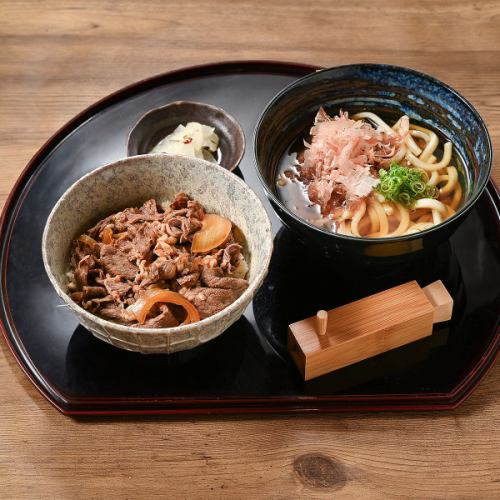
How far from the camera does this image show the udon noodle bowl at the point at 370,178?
2020 mm

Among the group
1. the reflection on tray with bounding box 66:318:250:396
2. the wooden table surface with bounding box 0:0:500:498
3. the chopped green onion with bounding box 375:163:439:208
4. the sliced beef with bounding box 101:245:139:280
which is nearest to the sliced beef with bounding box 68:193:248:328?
the sliced beef with bounding box 101:245:139:280

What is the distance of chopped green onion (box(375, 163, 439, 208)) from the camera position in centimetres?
201

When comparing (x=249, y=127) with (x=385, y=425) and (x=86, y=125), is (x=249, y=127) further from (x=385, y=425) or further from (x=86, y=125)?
(x=385, y=425)

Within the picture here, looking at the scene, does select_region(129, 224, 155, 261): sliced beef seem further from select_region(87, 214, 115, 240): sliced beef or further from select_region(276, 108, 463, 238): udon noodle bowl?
select_region(276, 108, 463, 238): udon noodle bowl

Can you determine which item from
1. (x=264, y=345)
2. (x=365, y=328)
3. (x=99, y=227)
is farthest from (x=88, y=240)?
(x=365, y=328)

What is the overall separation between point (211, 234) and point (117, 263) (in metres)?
0.27

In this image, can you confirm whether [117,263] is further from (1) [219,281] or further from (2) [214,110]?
(2) [214,110]

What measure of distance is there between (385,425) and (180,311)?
57 cm

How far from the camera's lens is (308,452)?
1.69 m

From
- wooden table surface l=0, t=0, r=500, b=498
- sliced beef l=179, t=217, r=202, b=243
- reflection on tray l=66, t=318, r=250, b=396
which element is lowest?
wooden table surface l=0, t=0, r=500, b=498

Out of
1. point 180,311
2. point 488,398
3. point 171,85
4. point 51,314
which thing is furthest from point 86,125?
point 488,398

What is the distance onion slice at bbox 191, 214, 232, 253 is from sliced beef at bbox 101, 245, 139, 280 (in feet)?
0.57

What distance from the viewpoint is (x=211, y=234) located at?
6.39 feet

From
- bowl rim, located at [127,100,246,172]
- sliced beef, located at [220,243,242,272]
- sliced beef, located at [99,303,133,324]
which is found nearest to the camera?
sliced beef, located at [99,303,133,324]
